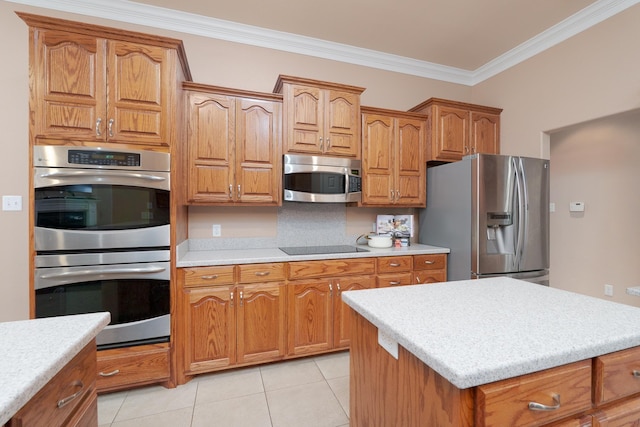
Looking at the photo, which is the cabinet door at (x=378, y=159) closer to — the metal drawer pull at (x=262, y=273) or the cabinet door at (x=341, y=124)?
the cabinet door at (x=341, y=124)

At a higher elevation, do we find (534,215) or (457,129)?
(457,129)

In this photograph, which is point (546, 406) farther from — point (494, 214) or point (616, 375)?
point (494, 214)

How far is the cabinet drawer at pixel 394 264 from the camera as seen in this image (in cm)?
261

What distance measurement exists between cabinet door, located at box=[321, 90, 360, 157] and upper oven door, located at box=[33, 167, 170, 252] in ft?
4.65

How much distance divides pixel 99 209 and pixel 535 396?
2.33 meters

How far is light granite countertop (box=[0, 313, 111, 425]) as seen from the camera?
57cm

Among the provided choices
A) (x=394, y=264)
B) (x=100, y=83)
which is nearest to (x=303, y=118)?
(x=100, y=83)

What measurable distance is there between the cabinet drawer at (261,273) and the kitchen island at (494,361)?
1.22 metres

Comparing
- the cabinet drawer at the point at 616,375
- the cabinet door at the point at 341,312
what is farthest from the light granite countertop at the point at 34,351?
the cabinet door at the point at 341,312

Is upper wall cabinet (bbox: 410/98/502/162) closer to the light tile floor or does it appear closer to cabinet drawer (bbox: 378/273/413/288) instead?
cabinet drawer (bbox: 378/273/413/288)

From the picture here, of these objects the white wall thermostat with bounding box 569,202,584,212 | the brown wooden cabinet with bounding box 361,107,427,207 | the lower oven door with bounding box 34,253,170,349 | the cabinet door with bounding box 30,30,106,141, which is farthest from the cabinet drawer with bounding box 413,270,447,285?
the cabinet door with bounding box 30,30,106,141

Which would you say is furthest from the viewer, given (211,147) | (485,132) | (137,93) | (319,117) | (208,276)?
(485,132)

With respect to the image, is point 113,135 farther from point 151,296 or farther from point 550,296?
point 550,296

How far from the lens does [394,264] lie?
2654 millimetres
